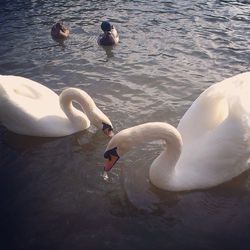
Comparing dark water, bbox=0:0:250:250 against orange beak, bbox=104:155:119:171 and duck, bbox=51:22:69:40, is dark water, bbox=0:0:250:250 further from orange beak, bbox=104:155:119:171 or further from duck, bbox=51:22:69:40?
orange beak, bbox=104:155:119:171

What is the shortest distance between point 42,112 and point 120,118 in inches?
71.4

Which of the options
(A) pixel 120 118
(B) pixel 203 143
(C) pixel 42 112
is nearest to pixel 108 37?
(A) pixel 120 118

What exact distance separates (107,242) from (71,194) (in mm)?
1400

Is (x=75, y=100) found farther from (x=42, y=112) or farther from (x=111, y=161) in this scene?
(x=111, y=161)

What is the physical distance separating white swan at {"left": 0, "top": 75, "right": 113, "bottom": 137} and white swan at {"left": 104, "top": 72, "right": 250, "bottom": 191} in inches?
82.9

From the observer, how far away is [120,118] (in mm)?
10133

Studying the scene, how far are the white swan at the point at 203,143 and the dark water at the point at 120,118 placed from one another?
0.33 metres

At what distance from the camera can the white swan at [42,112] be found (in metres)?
9.47

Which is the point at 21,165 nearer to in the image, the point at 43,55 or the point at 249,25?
the point at 43,55

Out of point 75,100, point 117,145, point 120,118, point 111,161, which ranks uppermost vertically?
point 117,145

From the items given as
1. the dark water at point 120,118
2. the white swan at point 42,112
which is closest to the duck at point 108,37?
the dark water at point 120,118

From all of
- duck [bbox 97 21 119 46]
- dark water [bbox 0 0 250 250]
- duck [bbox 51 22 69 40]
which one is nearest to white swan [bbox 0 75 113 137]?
dark water [bbox 0 0 250 250]

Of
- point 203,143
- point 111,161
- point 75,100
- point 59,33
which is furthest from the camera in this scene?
point 59,33

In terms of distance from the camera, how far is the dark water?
703 cm
